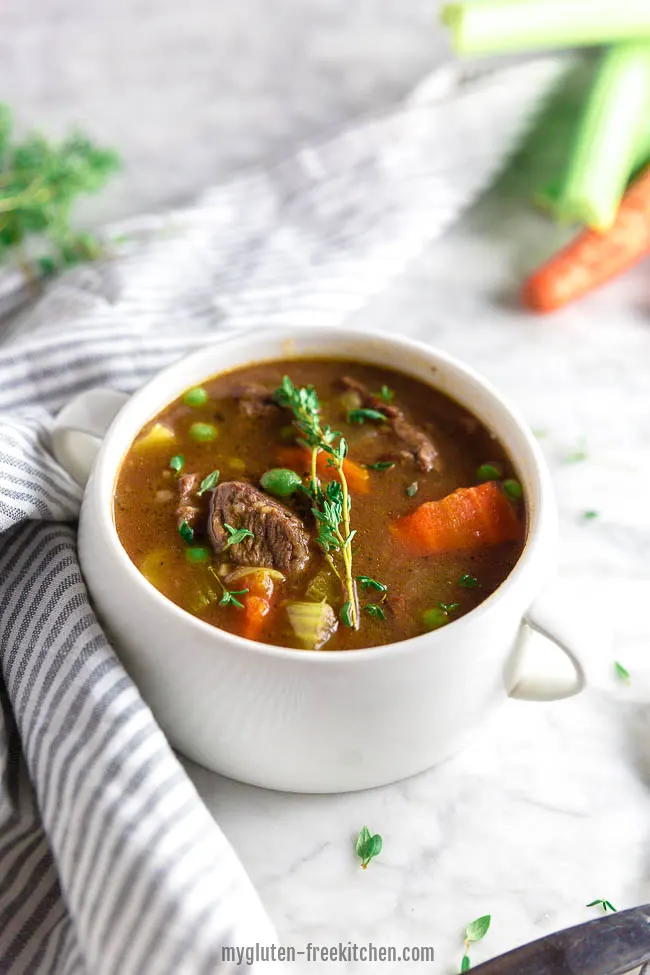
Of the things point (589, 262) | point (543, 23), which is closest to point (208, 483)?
point (589, 262)

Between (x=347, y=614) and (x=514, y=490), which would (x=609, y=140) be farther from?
(x=347, y=614)

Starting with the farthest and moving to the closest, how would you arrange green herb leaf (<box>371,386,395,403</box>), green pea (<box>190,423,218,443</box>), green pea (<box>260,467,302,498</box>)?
green herb leaf (<box>371,386,395,403</box>) < green pea (<box>190,423,218,443</box>) < green pea (<box>260,467,302,498</box>)

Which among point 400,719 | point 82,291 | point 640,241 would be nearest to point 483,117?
point 640,241

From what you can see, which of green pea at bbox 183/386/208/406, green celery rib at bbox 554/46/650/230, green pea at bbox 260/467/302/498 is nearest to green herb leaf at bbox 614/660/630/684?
green pea at bbox 260/467/302/498

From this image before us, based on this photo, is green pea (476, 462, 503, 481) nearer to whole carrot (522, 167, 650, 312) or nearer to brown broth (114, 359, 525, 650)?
brown broth (114, 359, 525, 650)

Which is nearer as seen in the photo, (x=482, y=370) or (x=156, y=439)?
(x=156, y=439)

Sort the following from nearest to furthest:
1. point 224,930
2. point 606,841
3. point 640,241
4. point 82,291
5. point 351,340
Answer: point 224,930 → point 606,841 → point 351,340 → point 82,291 → point 640,241

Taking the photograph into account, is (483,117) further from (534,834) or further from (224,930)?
(224,930)
